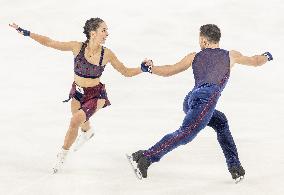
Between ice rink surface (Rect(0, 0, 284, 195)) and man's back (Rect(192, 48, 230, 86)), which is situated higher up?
man's back (Rect(192, 48, 230, 86))

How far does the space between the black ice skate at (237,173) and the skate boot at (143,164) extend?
31.2 inches

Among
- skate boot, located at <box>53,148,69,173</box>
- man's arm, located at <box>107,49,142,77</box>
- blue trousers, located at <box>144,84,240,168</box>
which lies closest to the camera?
blue trousers, located at <box>144,84,240,168</box>

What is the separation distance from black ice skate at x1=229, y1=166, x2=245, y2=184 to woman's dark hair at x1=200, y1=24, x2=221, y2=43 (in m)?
1.21

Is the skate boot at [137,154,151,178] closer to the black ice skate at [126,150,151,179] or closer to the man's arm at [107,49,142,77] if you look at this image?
the black ice skate at [126,150,151,179]

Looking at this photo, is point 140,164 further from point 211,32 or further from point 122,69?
point 211,32

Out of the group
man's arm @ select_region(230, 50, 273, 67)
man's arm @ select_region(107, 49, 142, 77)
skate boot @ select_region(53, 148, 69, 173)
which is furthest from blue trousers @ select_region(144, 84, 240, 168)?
skate boot @ select_region(53, 148, 69, 173)

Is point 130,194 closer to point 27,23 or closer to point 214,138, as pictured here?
point 214,138

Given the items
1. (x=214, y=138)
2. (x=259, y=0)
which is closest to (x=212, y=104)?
(x=214, y=138)

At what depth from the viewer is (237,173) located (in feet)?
16.6

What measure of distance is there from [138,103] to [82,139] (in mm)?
2330

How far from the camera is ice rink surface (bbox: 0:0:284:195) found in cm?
524

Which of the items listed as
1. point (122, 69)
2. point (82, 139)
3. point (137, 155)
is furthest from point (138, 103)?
point (137, 155)

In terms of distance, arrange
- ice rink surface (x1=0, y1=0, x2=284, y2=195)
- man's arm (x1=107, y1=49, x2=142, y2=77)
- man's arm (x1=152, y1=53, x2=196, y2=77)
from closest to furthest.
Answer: man's arm (x1=152, y1=53, x2=196, y2=77), ice rink surface (x1=0, y1=0, x2=284, y2=195), man's arm (x1=107, y1=49, x2=142, y2=77)

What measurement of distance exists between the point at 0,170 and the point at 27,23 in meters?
8.94
